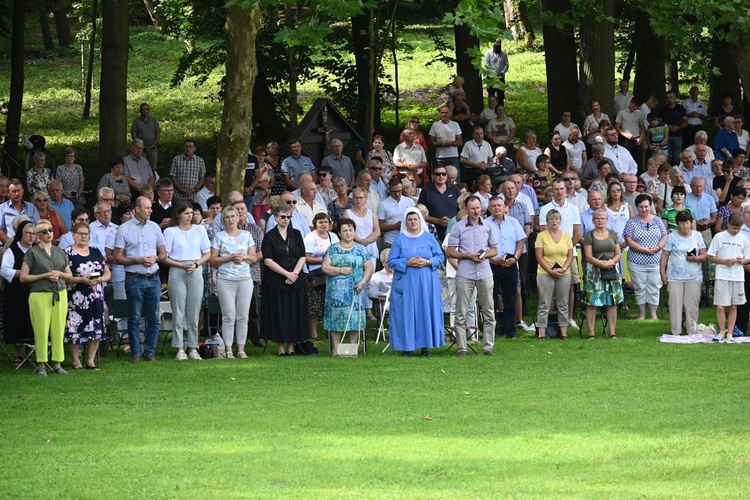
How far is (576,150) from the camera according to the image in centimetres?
2245

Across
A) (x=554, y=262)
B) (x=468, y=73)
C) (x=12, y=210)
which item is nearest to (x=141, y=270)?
(x=12, y=210)

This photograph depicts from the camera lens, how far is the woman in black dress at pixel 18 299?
15.0 m

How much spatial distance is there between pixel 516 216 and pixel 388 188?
86.8 inches

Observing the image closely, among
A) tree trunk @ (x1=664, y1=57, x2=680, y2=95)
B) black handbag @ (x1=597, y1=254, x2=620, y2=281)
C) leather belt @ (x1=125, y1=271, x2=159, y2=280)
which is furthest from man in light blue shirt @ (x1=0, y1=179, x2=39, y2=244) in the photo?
tree trunk @ (x1=664, y1=57, x2=680, y2=95)

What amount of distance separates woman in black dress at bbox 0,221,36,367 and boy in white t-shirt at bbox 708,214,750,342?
27.9ft

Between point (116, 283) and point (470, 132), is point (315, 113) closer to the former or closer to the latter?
point (470, 132)

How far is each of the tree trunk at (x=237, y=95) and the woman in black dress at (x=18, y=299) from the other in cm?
356

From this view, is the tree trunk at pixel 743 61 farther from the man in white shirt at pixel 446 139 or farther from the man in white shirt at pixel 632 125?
the man in white shirt at pixel 632 125

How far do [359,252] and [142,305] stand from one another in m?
2.67

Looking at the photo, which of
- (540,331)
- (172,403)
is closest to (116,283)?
(172,403)

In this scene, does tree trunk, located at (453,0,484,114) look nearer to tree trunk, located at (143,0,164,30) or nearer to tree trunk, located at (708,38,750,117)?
tree trunk, located at (708,38,750,117)

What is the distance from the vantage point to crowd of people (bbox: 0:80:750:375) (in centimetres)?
1521

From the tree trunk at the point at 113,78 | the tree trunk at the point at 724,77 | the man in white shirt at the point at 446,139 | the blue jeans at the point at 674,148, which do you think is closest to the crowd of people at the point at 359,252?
the man in white shirt at the point at 446,139

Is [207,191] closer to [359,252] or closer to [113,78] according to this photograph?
[113,78]
